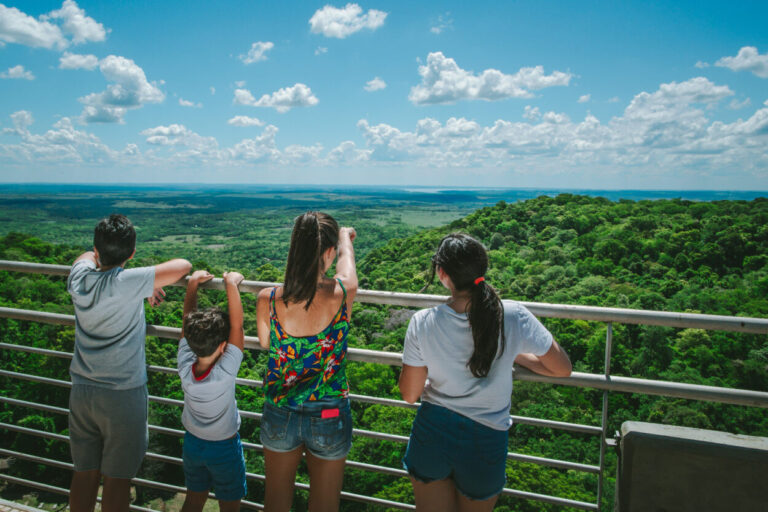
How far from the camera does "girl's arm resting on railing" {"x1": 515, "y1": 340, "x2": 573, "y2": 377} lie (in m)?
1.70

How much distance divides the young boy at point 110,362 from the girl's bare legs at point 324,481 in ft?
2.94

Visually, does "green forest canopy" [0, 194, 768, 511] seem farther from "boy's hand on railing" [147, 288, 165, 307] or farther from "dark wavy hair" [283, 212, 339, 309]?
"dark wavy hair" [283, 212, 339, 309]

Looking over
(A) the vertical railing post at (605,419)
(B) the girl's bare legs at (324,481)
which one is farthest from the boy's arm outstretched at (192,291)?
(A) the vertical railing post at (605,419)

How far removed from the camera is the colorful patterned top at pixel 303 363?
178 centimetres

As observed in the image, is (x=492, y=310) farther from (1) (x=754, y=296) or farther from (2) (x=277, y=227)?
(2) (x=277, y=227)

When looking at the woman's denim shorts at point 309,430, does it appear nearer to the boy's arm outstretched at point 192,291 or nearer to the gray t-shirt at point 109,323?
the boy's arm outstretched at point 192,291

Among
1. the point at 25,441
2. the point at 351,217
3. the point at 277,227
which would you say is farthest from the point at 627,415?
the point at 277,227

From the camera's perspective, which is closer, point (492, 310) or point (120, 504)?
point (492, 310)

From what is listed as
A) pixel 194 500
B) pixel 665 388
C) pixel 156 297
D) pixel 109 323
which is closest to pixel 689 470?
pixel 665 388

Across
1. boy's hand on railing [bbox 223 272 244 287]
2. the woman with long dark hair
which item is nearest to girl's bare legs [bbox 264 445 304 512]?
the woman with long dark hair

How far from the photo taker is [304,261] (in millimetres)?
1715

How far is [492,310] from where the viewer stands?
1566 millimetres

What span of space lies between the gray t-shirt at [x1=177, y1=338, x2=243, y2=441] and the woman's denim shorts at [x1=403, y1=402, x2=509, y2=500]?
2.68 ft

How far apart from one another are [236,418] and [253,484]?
30606 millimetres
